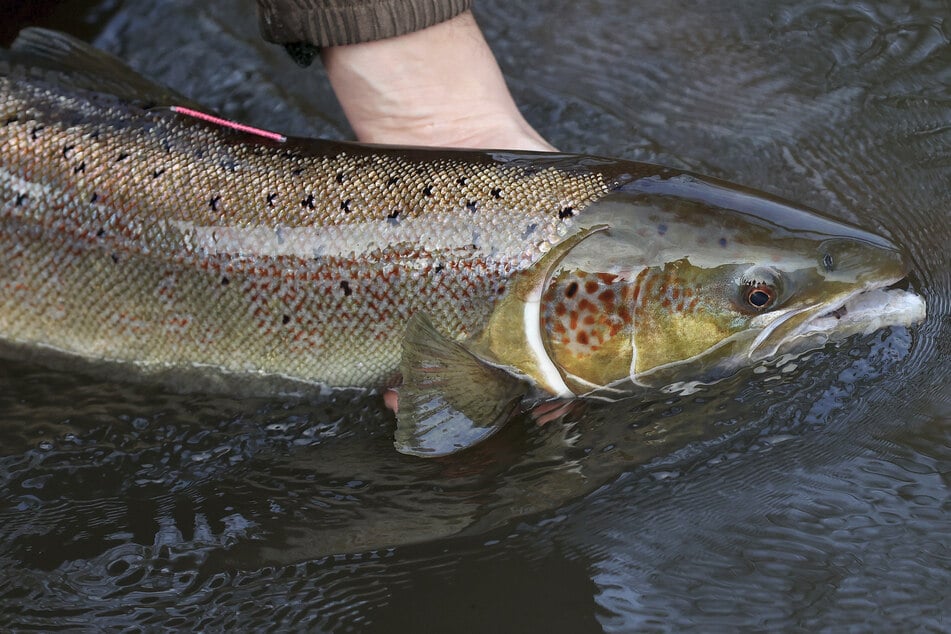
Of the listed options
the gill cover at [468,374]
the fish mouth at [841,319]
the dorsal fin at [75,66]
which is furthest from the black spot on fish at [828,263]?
the dorsal fin at [75,66]

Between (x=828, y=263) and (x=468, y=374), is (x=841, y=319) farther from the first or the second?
(x=468, y=374)

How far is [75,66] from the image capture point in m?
3.09

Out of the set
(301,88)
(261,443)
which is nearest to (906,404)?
(261,443)

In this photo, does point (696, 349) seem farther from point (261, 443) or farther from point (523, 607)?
point (261, 443)

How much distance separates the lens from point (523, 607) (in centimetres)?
246

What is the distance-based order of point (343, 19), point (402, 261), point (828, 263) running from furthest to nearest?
point (343, 19)
point (402, 261)
point (828, 263)

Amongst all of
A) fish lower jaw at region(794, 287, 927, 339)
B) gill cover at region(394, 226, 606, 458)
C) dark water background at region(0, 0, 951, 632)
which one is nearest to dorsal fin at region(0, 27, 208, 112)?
dark water background at region(0, 0, 951, 632)

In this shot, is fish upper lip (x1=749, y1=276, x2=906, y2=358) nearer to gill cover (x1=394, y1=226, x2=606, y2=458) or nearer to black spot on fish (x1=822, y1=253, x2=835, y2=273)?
black spot on fish (x1=822, y1=253, x2=835, y2=273)

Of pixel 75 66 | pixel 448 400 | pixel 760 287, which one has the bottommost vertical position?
pixel 448 400

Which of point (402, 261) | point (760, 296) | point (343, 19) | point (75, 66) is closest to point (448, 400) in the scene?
point (402, 261)

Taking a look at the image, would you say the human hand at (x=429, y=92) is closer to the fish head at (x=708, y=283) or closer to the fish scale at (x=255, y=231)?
the fish scale at (x=255, y=231)

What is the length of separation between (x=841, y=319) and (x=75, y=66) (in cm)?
244

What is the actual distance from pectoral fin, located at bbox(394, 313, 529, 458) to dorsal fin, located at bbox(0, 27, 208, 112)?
1197 millimetres

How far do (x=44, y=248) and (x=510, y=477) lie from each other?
1.51 meters
